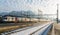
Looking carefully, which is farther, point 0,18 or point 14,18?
point 14,18

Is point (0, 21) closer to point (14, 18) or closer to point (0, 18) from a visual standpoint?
point (0, 18)

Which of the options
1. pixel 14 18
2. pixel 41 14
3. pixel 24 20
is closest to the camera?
pixel 14 18

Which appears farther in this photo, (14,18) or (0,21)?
(14,18)

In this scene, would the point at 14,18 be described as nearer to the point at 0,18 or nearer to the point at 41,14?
the point at 0,18

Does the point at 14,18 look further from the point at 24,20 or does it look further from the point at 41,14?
the point at 41,14

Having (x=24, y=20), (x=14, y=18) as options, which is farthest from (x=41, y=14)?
(x=14, y=18)

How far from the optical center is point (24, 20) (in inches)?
1892

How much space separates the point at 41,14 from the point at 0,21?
128 ft

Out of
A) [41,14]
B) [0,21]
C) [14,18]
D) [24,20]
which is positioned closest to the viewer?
[0,21]

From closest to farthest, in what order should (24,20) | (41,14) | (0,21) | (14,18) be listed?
(0,21) → (14,18) → (24,20) → (41,14)

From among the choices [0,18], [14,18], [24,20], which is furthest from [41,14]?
[0,18]

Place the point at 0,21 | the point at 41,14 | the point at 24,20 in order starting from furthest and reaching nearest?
the point at 41,14 → the point at 24,20 → the point at 0,21

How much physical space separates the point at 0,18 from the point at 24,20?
72.4ft

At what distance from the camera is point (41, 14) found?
6397 cm
